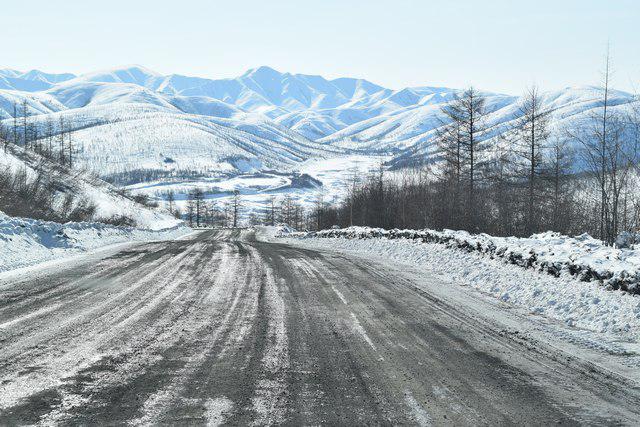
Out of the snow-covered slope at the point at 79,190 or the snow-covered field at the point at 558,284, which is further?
the snow-covered slope at the point at 79,190

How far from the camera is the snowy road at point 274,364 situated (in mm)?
4266

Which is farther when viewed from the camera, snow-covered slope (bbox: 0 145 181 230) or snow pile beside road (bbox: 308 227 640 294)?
snow-covered slope (bbox: 0 145 181 230)

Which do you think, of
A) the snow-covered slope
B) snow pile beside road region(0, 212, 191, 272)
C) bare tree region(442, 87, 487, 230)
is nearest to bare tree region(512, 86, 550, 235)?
bare tree region(442, 87, 487, 230)

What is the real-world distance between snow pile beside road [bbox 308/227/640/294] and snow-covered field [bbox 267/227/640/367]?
2 cm

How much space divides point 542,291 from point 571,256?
3.37ft

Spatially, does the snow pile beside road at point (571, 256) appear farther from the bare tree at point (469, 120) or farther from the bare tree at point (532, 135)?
the bare tree at point (469, 120)

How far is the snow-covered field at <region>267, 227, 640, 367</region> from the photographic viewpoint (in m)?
7.41

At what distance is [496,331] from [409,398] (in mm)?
3429

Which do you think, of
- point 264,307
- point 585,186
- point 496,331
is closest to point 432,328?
point 496,331

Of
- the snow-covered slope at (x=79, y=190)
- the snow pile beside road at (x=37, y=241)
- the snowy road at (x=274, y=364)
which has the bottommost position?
the snowy road at (x=274, y=364)

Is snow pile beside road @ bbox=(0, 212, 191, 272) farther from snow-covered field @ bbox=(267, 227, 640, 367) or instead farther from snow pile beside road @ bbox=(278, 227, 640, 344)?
snow-covered field @ bbox=(267, 227, 640, 367)

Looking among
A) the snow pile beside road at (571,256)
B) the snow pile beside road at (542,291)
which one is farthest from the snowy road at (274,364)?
the snow pile beside road at (571,256)

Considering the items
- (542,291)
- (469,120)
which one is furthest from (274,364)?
(469,120)

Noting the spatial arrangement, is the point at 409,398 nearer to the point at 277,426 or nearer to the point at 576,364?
the point at 277,426
